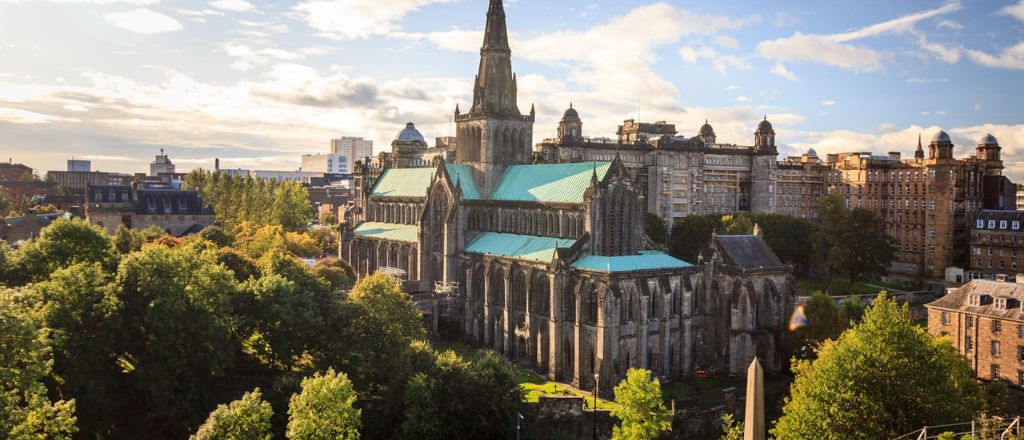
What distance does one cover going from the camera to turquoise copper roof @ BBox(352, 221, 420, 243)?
90.0 m

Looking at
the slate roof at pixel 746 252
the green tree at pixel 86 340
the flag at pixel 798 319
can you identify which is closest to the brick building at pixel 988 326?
the flag at pixel 798 319

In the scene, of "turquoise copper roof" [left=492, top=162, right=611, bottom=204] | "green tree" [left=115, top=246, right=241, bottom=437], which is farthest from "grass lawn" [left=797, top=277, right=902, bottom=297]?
"green tree" [left=115, top=246, right=241, bottom=437]

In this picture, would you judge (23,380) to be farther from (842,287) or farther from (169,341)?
(842,287)

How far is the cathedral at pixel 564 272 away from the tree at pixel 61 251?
28371 mm

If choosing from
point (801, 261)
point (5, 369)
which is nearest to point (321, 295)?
point (5, 369)

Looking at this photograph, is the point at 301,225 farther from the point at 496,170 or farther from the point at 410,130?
the point at 496,170

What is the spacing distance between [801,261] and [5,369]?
10262 cm

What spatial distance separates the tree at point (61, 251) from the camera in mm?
58219

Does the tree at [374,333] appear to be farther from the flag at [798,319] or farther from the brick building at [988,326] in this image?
the brick building at [988,326]

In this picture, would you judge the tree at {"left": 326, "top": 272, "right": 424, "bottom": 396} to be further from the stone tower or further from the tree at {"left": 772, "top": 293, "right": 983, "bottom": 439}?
the stone tower

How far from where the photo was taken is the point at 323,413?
4041 cm

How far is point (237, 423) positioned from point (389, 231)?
2262 inches

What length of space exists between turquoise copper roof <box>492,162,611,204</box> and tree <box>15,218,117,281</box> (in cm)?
3773

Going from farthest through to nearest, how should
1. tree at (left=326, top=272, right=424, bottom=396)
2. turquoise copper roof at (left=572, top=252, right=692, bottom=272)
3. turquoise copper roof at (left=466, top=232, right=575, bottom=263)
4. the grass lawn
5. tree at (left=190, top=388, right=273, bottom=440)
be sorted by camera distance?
the grass lawn
turquoise copper roof at (left=466, top=232, right=575, bottom=263)
turquoise copper roof at (left=572, top=252, right=692, bottom=272)
tree at (left=326, top=272, right=424, bottom=396)
tree at (left=190, top=388, right=273, bottom=440)
